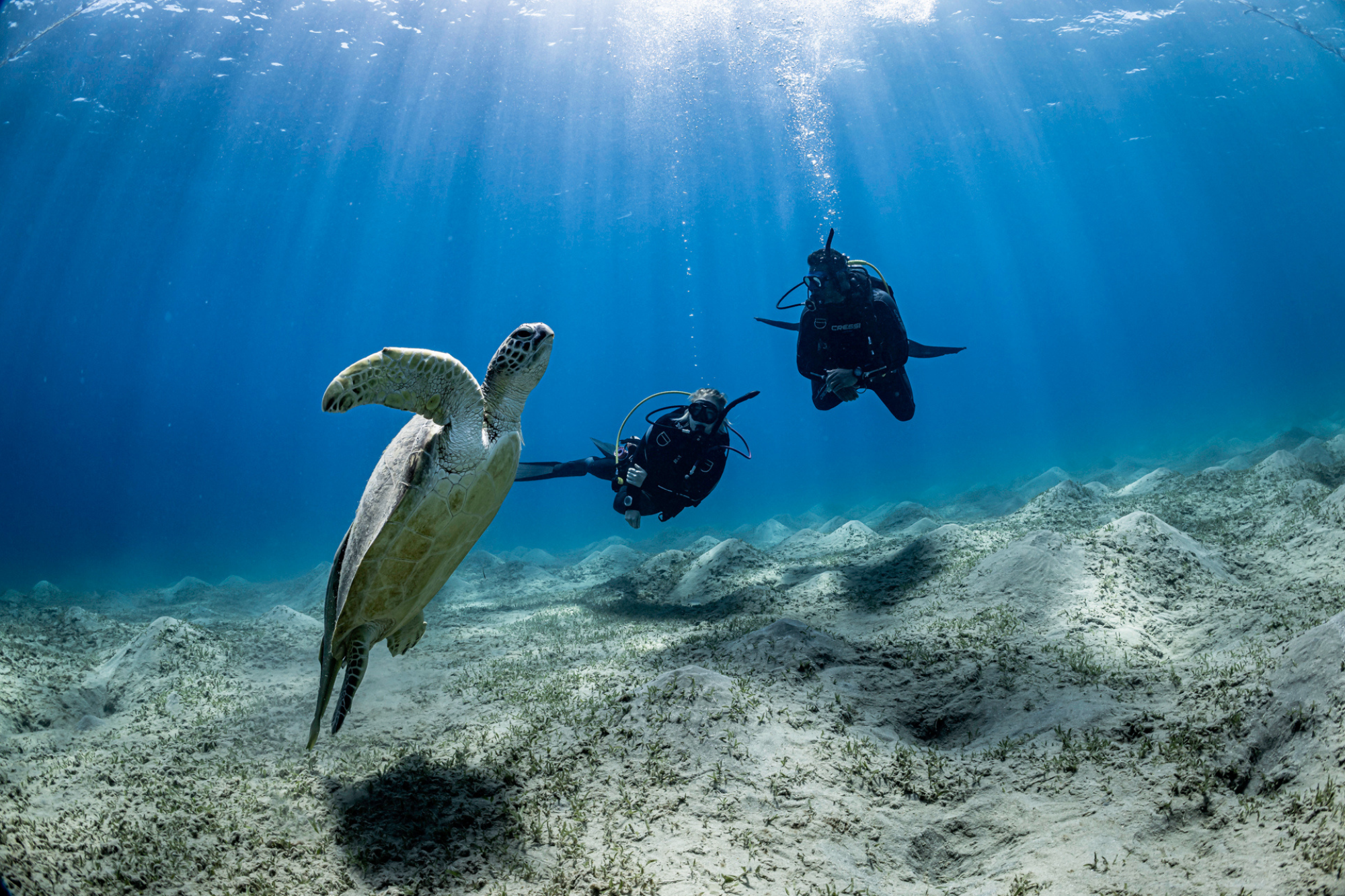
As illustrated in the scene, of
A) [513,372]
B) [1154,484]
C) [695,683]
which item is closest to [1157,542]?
[695,683]

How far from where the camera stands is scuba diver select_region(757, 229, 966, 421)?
7484 millimetres

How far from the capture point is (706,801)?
94.9 inches

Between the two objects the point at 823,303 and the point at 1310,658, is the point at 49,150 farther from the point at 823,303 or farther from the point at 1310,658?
the point at 1310,658

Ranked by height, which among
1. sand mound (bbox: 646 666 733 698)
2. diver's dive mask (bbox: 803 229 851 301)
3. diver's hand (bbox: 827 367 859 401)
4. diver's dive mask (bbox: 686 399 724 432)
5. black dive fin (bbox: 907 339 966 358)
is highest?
diver's dive mask (bbox: 803 229 851 301)

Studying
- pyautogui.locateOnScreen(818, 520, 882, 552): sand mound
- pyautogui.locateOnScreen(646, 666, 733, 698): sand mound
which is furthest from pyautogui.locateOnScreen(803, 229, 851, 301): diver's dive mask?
pyautogui.locateOnScreen(646, 666, 733, 698): sand mound

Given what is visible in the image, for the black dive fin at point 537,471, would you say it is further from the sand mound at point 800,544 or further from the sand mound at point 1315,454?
the sand mound at point 1315,454

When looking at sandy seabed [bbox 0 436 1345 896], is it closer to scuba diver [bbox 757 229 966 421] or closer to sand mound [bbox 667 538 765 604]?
sand mound [bbox 667 538 765 604]

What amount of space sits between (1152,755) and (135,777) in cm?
490

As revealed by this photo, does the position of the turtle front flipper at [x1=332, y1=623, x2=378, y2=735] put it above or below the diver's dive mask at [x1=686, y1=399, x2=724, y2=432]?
below

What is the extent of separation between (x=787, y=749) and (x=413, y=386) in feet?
8.55

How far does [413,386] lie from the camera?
9.46 ft

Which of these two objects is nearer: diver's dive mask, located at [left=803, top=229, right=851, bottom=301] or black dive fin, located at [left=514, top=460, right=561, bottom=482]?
diver's dive mask, located at [left=803, top=229, right=851, bottom=301]

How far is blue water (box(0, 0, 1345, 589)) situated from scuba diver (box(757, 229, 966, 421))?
19.2 metres

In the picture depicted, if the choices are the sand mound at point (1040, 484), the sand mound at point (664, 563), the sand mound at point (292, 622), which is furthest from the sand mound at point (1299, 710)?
the sand mound at point (1040, 484)
